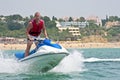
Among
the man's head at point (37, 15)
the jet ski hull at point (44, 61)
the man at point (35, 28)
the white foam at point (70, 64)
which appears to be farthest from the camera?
the white foam at point (70, 64)

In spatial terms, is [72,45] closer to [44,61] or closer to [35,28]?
[44,61]

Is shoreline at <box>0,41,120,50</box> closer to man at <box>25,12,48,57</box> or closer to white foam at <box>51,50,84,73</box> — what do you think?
white foam at <box>51,50,84,73</box>

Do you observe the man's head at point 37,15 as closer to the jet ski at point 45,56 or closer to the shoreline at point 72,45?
the jet ski at point 45,56

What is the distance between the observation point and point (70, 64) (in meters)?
19.0

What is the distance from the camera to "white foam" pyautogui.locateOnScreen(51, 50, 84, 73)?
18623 millimetres

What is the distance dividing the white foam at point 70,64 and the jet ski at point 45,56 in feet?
1.82

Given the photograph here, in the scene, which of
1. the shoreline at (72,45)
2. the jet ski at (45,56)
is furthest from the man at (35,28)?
the shoreline at (72,45)

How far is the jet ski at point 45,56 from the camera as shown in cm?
1739

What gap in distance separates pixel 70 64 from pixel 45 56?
1701 mm

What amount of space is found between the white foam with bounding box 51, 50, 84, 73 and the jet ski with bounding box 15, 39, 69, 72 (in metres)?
0.55

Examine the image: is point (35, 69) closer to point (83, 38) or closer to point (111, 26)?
point (83, 38)

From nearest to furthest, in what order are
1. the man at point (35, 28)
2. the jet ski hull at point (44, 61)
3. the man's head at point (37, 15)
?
the man's head at point (37, 15) → the man at point (35, 28) → the jet ski hull at point (44, 61)

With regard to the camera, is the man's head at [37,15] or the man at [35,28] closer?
the man's head at [37,15]

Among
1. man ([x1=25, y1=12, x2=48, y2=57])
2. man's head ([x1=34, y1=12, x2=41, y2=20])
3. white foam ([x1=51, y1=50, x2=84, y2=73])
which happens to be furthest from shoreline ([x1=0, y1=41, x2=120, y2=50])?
man's head ([x1=34, y1=12, x2=41, y2=20])
